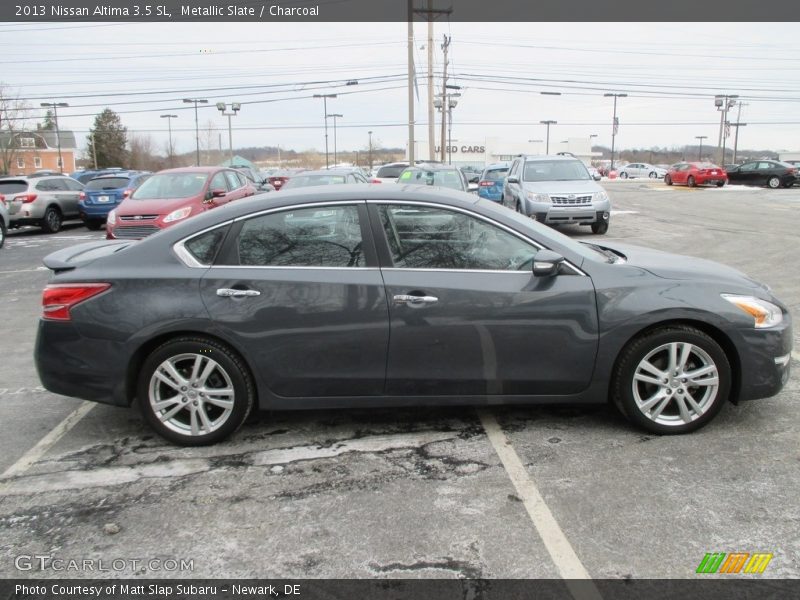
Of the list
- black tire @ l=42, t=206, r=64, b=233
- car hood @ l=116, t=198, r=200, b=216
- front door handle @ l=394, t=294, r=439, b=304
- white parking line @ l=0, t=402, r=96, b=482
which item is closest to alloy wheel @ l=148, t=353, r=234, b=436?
white parking line @ l=0, t=402, r=96, b=482

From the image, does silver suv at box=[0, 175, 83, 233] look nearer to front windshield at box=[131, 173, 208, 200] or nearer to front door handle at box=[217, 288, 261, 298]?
front windshield at box=[131, 173, 208, 200]

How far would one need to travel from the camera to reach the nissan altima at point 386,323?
3.67 metres

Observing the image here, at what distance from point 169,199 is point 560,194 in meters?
7.92

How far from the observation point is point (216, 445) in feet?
12.6

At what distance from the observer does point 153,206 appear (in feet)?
37.7

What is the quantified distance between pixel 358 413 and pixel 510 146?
9597 cm

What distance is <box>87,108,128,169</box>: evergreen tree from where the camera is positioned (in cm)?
8056

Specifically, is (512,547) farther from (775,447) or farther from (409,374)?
(775,447)

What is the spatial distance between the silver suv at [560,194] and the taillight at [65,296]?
422 inches

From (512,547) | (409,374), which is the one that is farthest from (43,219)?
(512,547)

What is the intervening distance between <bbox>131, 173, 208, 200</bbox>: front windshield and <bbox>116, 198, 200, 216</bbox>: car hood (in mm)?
303

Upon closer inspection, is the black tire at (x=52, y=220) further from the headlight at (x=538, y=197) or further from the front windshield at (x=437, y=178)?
the headlight at (x=538, y=197)

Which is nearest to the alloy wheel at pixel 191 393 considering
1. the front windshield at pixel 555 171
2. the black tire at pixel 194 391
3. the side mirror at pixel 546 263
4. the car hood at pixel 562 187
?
the black tire at pixel 194 391

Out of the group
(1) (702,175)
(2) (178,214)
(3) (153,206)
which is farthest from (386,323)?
(1) (702,175)
